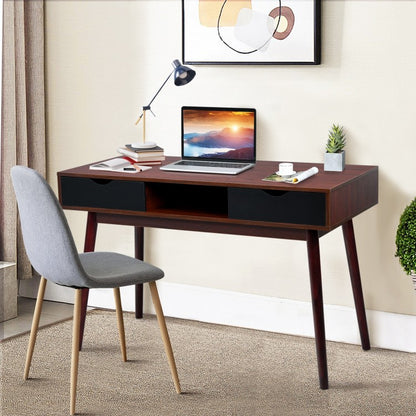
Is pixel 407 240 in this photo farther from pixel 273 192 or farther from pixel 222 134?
pixel 222 134

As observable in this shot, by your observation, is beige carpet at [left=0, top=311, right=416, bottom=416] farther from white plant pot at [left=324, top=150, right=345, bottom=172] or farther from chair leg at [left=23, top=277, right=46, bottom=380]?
white plant pot at [left=324, top=150, right=345, bottom=172]

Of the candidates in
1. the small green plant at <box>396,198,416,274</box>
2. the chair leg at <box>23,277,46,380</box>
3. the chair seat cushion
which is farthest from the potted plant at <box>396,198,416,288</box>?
the chair leg at <box>23,277,46,380</box>

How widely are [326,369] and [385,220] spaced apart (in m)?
0.72

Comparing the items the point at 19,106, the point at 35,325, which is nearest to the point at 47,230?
the point at 35,325

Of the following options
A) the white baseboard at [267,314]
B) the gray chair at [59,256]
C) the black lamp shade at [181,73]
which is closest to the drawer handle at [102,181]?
the gray chair at [59,256]

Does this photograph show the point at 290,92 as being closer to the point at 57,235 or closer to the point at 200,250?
the point at 200,250

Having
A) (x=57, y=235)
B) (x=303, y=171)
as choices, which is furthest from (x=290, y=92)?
(x=57, y=235)

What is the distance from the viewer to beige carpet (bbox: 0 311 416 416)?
9.27ft

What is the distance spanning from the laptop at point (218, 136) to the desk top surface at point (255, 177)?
0.13 metres

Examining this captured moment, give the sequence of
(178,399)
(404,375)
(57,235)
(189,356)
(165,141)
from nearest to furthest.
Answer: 1. (57,235)
2. (178,399)
3. (404,375)
4. (189,356)
5. (165,141)

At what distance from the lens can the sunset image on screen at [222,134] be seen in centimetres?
349

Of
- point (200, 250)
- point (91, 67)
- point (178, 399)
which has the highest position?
point (91, 67)

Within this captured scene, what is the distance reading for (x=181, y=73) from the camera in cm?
341

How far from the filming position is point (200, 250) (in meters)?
3.78
